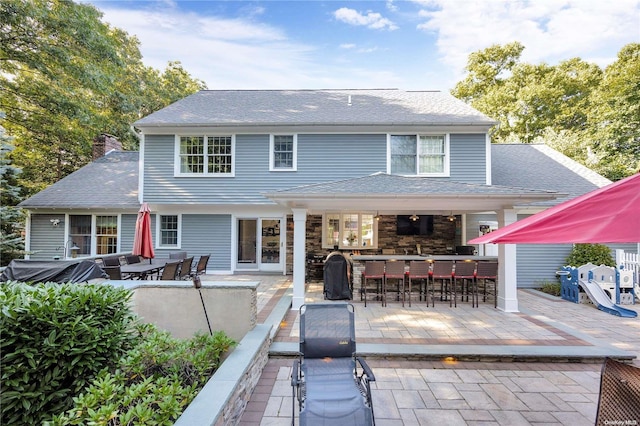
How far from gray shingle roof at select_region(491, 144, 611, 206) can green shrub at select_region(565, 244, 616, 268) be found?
1.65 m

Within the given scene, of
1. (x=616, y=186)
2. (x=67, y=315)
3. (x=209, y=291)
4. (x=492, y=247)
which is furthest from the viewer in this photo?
(x=492, y=247)

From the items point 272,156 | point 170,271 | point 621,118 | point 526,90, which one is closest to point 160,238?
point 170,271

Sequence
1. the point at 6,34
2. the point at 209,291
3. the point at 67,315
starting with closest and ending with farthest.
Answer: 1. the point at 67,315
2. the point at 209,291
3. the point at 6,34

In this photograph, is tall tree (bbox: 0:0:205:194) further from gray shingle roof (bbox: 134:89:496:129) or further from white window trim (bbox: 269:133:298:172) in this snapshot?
white window trim (bbox: 269:133:298:172)

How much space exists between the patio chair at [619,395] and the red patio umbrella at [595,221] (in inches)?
54.8

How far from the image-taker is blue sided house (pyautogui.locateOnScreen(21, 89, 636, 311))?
10469 millimetres

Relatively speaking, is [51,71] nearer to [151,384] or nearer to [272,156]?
[272,156]

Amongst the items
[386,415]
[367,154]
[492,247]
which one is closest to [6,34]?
[367,154]

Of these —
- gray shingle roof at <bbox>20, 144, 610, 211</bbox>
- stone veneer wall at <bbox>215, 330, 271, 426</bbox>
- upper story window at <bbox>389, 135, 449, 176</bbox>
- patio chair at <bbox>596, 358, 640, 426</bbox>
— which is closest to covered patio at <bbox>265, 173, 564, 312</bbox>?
gray shingle roof at <bbox>20, 144, 610, 211</bbox>

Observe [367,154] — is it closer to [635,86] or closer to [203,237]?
[203,237]

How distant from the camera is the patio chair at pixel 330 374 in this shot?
259 cm

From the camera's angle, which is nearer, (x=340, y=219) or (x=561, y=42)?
(x=340, y=219)

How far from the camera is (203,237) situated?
11.2 meters

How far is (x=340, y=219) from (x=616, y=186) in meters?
9.62
